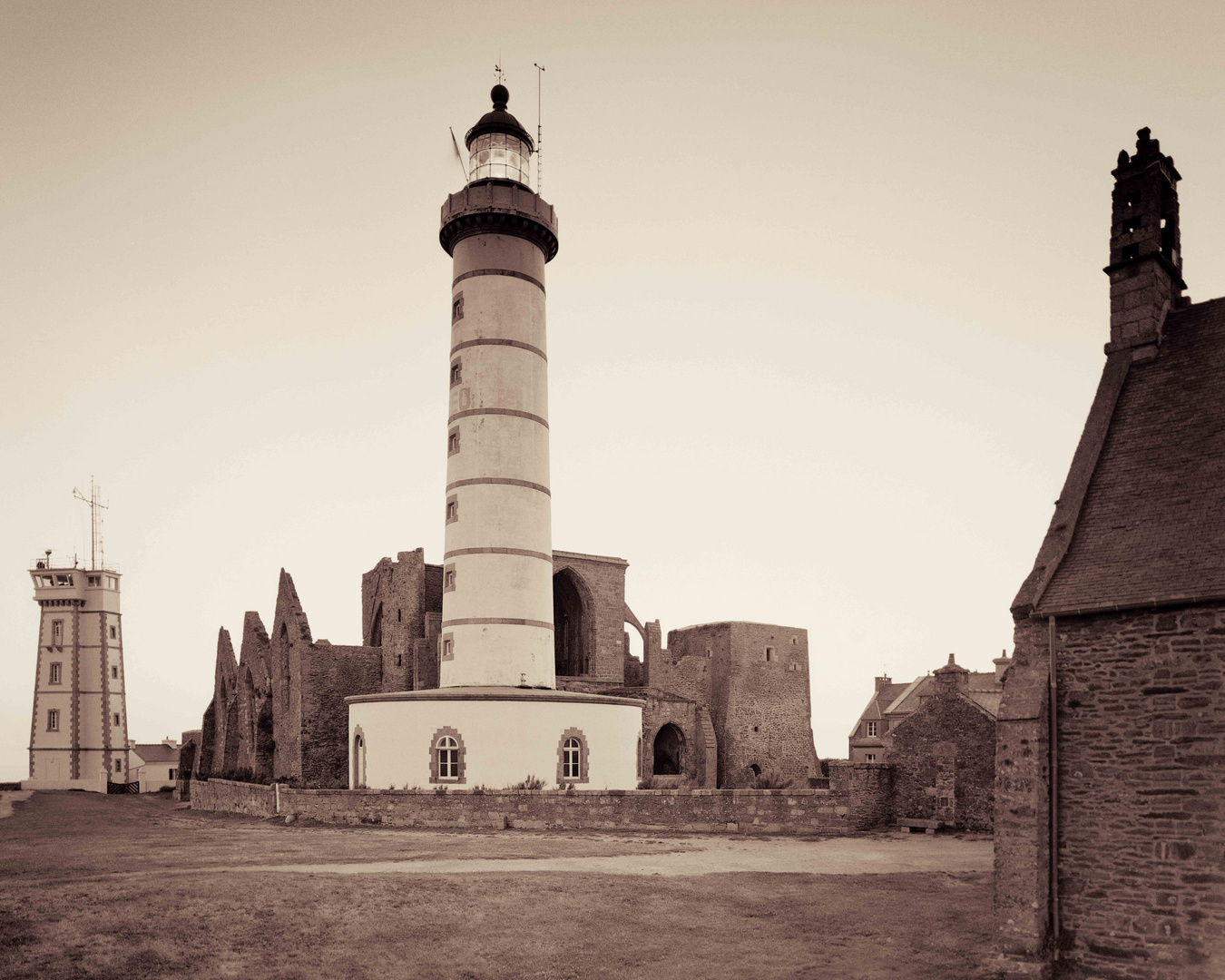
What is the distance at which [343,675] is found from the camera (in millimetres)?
33438

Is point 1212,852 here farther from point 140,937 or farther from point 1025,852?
point 140,937

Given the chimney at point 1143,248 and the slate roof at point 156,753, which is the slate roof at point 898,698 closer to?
the chimney at point 1143,248

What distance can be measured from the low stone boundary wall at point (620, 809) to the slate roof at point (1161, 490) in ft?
36.8

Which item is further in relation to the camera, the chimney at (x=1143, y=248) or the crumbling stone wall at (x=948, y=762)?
the crumbling stone wall at (x=948, y=762)

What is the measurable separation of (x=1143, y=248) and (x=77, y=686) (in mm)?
59740

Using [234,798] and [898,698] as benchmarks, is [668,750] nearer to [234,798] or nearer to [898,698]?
[234,798]

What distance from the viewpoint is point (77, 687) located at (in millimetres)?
57156

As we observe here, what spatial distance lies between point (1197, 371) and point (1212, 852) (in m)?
6.00

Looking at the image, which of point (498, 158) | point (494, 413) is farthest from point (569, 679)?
point (498, 158)

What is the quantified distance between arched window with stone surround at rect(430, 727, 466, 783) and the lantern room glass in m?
17.0

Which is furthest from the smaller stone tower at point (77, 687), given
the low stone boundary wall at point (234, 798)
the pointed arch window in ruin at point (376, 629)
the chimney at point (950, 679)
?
the chimney at point (950, 679)

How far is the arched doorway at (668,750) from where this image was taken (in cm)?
3703

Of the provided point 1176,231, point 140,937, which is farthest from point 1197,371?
point 140,937

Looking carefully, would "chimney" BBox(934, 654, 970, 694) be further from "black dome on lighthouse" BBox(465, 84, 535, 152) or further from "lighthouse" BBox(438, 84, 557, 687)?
"black dome on lighthouse" BBox(465, 84, 535, 152)
